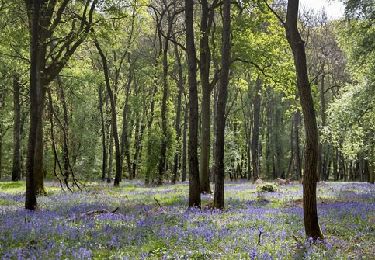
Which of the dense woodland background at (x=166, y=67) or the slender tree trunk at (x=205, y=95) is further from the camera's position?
the slender tree trunk at (x=205, y=95)

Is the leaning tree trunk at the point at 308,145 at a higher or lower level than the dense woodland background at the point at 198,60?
lower

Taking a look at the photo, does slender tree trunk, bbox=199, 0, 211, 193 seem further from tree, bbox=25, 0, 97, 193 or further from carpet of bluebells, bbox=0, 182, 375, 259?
carpet of bluebells, bbox=0, 182, 375, 259

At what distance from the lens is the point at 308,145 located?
9.44 m

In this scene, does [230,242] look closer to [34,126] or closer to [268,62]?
[34,126]

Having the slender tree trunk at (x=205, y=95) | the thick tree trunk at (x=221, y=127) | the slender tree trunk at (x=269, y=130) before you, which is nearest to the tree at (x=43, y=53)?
the slender tree trunk at (x=205, y=95)

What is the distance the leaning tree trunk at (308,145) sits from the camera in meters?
9.34

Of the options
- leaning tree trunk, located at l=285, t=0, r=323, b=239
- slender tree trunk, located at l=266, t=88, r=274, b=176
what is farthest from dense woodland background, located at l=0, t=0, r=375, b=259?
slender tree trunk, located at l=266, t=88, r=274, b=176

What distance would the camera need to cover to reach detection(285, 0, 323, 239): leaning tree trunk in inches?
368

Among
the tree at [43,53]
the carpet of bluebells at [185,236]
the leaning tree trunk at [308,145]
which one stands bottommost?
the carpet of bluebells at [185,236]

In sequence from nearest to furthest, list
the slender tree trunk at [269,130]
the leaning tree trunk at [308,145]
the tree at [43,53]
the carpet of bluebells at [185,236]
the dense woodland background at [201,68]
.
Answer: the carpet of bluebells at [185,236]
the leaning tree trunk at [308,145]
the dense woodland background at [201,68]
the tree at [43,53]
the slender tree trunk at [269,130]

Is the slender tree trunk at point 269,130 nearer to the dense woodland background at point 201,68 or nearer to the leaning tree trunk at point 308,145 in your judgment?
the dense woodland background at point 201,68

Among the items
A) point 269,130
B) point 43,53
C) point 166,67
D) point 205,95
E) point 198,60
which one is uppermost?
point 166,67

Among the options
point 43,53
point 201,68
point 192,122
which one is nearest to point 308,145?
point 192,122

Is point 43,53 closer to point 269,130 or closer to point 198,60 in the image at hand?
point 198,60
